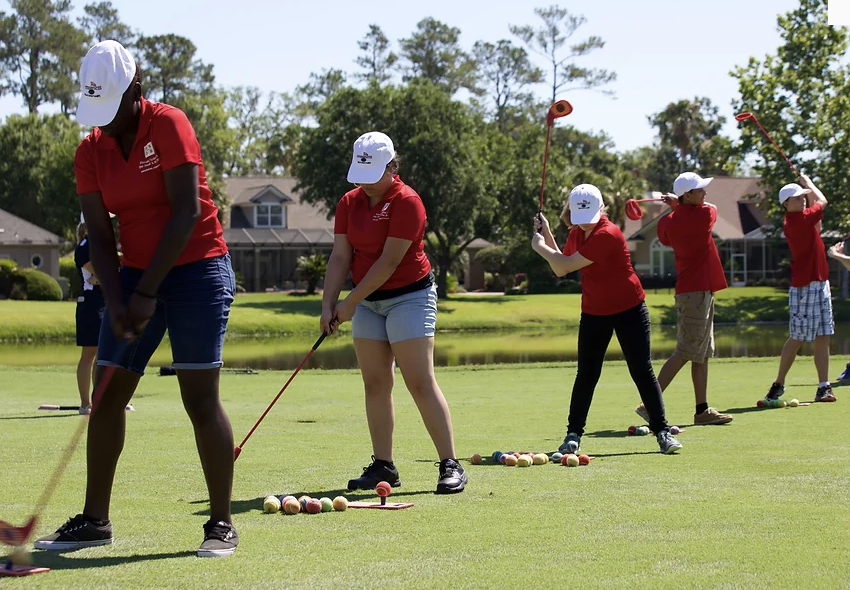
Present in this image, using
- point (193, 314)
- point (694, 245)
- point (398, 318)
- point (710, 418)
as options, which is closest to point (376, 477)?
point (398, 318)

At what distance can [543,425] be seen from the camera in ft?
34.9

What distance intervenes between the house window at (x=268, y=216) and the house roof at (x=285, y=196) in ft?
1.72

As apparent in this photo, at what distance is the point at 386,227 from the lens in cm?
687

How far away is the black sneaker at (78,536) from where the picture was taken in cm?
528

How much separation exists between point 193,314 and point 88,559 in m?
1.16

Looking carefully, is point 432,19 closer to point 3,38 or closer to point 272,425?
point 3,38

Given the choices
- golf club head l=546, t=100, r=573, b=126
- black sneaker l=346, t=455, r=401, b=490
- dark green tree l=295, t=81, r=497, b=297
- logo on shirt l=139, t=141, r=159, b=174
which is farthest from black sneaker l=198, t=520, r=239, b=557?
dark green tree l=295, t=81, r=497, b=297

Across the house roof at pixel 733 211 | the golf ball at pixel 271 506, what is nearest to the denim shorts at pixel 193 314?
the golf ball at pixel 271 506

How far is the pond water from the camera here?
2630 centimetres

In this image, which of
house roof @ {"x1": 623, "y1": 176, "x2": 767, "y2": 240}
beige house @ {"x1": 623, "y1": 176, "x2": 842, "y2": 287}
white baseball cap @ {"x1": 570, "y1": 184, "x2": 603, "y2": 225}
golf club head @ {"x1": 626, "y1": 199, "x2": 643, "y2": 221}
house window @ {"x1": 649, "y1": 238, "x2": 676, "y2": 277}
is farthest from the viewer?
house window @ {"x1": 649, "y1": 238, "x2": 676, "y2": 277}

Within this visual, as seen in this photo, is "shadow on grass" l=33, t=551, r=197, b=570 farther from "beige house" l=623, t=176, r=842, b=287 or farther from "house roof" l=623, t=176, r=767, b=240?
"house roof" l=623, t=176, r=767, b=240

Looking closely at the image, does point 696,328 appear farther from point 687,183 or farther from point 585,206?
point 585,206

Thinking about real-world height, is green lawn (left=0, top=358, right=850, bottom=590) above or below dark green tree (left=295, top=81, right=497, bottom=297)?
below

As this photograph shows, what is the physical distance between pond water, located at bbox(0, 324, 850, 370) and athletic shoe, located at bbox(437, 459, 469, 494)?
17.3 m
